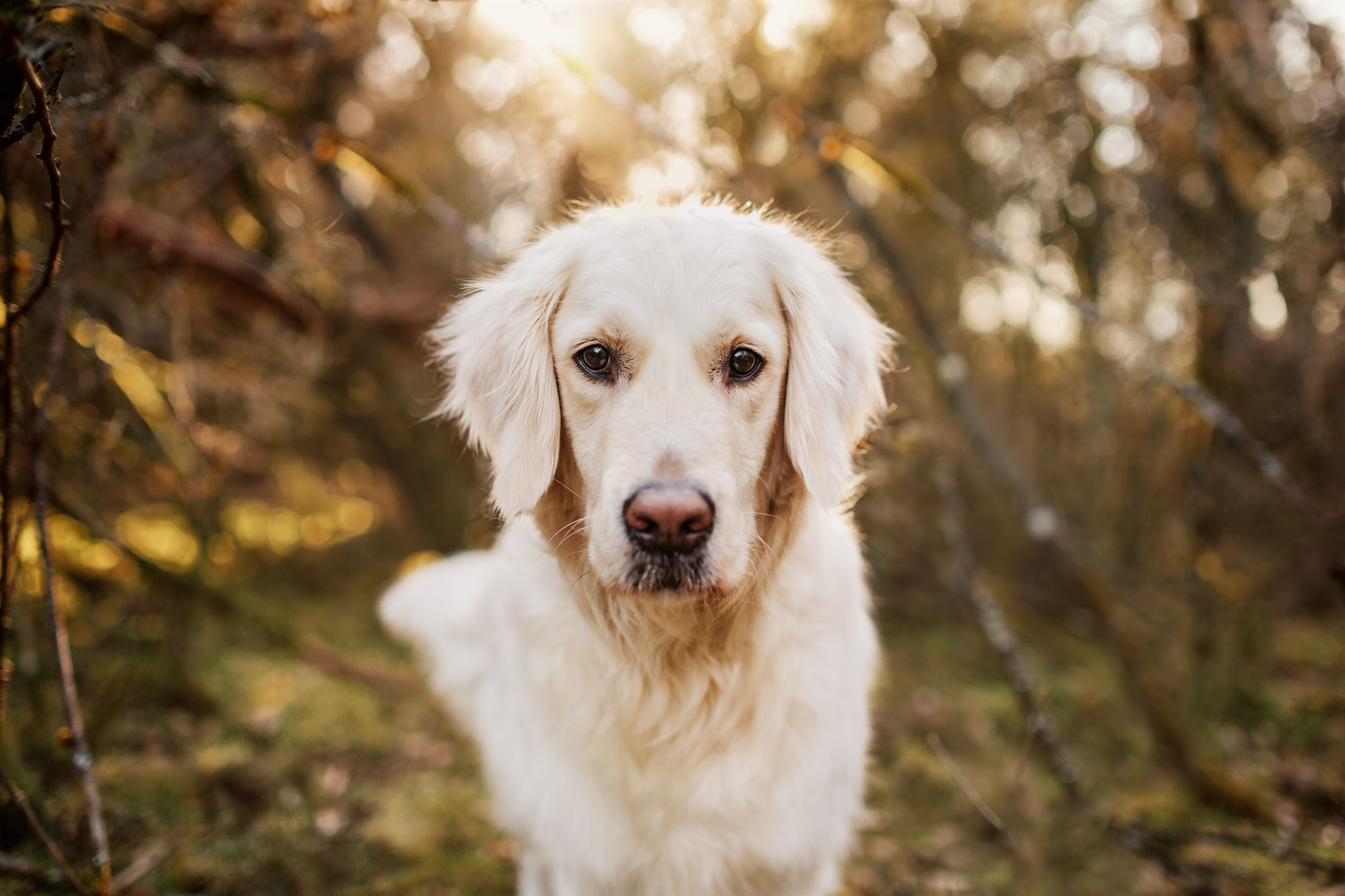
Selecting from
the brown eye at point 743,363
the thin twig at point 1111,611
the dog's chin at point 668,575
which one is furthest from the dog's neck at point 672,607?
the thin twig at point 1111,611

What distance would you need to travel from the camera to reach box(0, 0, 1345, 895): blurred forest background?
312cm

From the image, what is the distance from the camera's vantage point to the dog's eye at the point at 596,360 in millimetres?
2070

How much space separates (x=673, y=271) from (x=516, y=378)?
59cm

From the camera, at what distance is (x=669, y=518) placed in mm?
1707

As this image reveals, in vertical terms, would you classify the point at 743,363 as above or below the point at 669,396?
above

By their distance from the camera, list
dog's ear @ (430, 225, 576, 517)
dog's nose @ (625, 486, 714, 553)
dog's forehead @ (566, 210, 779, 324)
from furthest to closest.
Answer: dog's ear @ (430, 225, 576, 517), dog's forehead @ (566, 210, 779, 324), dog's nose @ (625, 486, 714, 553)

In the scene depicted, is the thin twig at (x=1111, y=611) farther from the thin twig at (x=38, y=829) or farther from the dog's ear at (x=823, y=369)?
the thin twig at (x=38, y=829)

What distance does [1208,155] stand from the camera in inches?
156

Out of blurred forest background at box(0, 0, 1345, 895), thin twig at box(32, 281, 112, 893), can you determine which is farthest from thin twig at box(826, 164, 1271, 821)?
thin twig at box(32, 281, 112, 893)

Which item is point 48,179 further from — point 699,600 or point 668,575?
point 699,600

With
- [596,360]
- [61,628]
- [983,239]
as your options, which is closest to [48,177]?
[596,360]

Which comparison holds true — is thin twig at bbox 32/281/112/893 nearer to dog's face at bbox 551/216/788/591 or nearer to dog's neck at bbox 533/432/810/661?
dog's neck at bbox 533/432/810/661

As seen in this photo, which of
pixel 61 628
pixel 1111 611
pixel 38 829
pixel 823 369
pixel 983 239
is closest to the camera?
pixel 38 829

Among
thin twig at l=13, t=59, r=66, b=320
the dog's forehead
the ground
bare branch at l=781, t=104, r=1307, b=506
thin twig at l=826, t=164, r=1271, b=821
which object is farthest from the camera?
thin twig at l=826, t=164, r=1271, b=821
